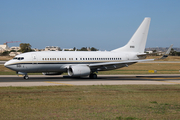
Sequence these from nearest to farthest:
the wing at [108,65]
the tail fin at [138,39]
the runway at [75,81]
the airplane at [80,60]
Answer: the runway at [75,81]
the airplane at [80,60]
the wing at [108,65]
the tail fin at [138,39]

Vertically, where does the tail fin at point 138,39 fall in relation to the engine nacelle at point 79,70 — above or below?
above

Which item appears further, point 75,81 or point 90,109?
point 75,81

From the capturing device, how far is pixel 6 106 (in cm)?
1305

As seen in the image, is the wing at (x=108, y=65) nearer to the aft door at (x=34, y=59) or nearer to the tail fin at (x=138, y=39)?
the tail fin at (x=138, y=39)

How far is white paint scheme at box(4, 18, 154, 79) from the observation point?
3231 centimetres

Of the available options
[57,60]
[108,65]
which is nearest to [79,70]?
[57,60]

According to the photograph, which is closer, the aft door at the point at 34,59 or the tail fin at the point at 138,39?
the aft door at the point at 34,59

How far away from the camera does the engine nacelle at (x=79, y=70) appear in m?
32.5

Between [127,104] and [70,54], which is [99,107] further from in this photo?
[70,54]

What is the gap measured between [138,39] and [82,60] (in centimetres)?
1094

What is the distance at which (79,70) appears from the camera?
3275 cm

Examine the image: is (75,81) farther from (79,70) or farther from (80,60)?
(80,60)

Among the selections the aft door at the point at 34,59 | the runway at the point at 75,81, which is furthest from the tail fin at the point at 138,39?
the aft door at the point at 34,59

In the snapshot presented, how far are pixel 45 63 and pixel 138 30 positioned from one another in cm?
1669
